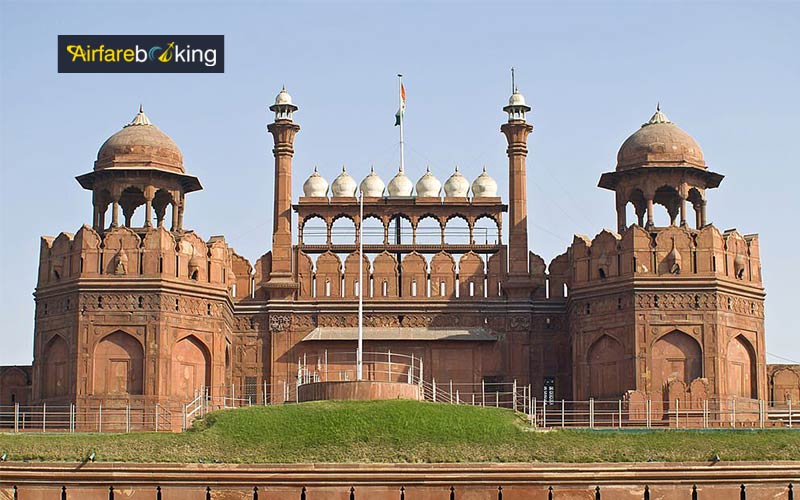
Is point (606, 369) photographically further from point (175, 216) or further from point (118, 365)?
point (118, 365)

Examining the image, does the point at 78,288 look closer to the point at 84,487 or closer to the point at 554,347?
the point at 84,487

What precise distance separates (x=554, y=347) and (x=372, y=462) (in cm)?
1681

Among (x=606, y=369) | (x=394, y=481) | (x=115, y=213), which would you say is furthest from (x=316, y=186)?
(x=394, y=481)

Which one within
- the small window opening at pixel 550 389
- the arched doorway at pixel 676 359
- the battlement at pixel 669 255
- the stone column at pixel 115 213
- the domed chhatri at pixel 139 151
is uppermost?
the domed chhatri at pixel 139 151

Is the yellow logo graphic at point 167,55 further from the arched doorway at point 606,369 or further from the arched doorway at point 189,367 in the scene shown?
the arched doorway at point 606,369

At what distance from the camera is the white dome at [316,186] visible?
6456 cm

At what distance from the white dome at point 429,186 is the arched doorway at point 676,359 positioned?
11562 millimetres

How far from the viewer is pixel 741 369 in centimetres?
5853

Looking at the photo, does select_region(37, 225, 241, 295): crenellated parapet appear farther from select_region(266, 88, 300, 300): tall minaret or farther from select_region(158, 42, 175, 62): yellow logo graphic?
select_region(158, 42, 175, 62): yellow logo graphic

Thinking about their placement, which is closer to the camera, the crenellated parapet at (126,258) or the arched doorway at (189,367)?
the arched doorway at (189,367)

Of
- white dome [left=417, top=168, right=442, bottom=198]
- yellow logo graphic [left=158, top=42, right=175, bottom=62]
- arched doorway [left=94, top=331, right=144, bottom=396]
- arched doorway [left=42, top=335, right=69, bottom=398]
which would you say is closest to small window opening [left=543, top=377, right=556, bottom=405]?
white dome [left=417, top=168, right=442, bottom=198]

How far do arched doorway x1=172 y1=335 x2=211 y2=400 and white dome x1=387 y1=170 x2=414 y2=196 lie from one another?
10444 millimetres

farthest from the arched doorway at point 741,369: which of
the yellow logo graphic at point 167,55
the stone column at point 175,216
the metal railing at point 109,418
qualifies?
the yellow logo graphic at point 167,55

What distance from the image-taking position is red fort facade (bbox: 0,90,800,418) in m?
57.5
